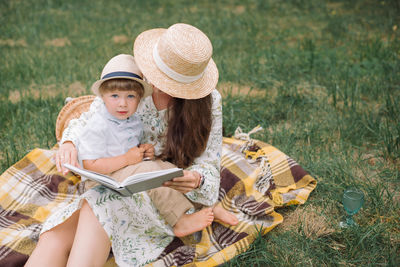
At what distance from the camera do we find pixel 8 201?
2.91 metres

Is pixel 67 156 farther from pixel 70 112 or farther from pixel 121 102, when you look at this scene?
pixel 70 112

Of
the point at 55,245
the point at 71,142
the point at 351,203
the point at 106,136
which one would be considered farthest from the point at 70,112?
the point at 351,203

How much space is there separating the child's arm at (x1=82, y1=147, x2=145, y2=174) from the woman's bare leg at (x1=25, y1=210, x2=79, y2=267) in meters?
0.29

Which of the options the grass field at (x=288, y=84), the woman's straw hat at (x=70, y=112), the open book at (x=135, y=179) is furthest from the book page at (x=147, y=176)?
the woman's straw hat at (x=70, y=112)

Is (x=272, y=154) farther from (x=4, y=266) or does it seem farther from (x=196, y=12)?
(x=196, y=12)

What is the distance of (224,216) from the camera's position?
111 inches

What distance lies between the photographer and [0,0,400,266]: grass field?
2.68 meters

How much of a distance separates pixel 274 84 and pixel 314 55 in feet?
3.22

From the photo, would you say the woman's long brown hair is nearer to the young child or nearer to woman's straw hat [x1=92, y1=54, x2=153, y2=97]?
the young child

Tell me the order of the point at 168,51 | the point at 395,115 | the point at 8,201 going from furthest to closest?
the point at 395,115
the point at 8,201
the point at 168,51

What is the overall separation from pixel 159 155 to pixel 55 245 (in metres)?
0.87

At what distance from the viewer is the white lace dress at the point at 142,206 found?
2287 millimetres

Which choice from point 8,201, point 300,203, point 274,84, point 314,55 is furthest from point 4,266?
point 314,55

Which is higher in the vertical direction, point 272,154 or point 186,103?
point 186,103
